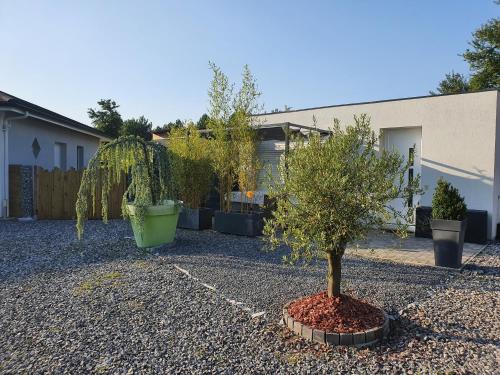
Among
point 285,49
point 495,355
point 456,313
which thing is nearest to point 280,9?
point 285,49

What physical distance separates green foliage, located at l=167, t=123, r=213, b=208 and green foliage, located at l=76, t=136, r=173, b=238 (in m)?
1.50

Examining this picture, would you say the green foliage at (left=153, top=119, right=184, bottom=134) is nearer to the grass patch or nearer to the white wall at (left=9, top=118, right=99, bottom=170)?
the white wall at (left=9, top=118, right=99, bottom=170)

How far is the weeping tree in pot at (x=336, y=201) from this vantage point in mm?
3102

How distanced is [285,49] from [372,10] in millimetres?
2351

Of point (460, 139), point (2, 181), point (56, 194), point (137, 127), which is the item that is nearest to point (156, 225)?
point (56, 194)

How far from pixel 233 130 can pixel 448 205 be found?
4.37m

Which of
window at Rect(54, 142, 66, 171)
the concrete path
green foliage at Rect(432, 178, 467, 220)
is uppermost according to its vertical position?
window at Rect(54, 142, 66, 171)

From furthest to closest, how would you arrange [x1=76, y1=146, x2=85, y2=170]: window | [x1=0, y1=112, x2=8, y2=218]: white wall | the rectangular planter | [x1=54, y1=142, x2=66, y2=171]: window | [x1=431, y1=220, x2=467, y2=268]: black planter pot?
[x1=76, y1=146, x2=85, y2=170]: window, [x1=54, y1=142, x2=66, y2=171]: window, [x1=0, y1=112, x2=8, y2=218]: white wall, the rectangular planter, [x1=431, y1=220, x2=467, y2=268]: black planter pot

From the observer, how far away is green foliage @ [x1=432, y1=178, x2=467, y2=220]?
18.0ft

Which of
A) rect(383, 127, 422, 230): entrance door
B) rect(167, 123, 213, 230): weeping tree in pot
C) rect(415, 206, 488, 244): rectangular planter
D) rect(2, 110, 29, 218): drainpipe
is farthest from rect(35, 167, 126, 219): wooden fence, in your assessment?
rect(415, 206, 488, 244): rectangular planter

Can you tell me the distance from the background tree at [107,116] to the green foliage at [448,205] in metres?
27.9

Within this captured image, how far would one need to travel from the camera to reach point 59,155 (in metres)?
13.4

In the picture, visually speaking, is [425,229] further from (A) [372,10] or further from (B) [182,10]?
(B) [182,10]

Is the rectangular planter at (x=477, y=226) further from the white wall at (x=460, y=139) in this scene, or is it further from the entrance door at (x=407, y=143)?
the entrance door at (x=407, y=143)
